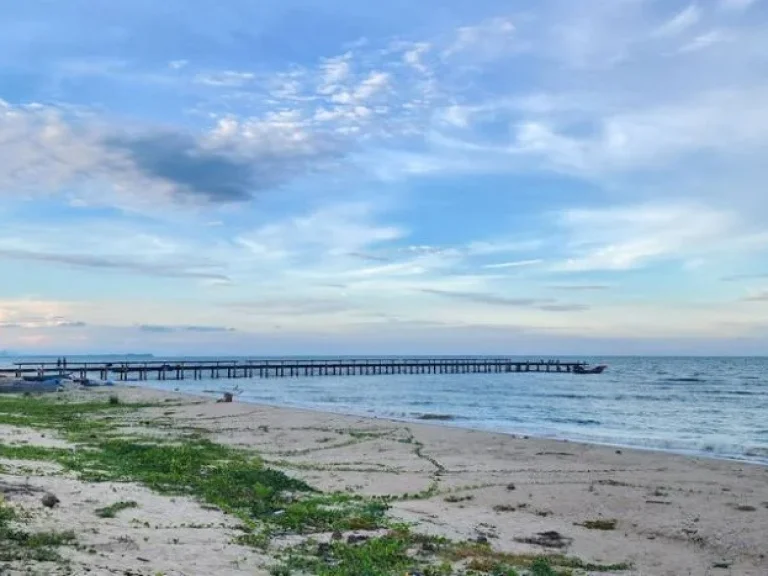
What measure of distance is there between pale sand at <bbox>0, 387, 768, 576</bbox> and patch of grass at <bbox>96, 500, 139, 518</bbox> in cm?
14

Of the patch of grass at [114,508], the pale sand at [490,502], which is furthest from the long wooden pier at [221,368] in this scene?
the patch of grass at [114,508]

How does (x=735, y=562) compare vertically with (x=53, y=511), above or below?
below

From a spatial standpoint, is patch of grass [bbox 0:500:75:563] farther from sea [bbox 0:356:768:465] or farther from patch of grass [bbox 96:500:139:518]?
sea [bbox 0:356:768:465]

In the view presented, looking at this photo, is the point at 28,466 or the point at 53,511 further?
the point at 28,466

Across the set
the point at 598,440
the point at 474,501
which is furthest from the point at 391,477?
the point at 598,440

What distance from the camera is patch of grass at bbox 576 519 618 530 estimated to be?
38.3 feet

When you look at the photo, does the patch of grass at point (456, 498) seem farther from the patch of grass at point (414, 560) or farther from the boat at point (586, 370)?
the boat at point (586, 370)

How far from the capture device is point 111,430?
23.5 meters

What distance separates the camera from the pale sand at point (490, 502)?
856cm

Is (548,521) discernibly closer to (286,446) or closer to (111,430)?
(286,446)

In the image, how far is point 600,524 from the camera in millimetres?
11867

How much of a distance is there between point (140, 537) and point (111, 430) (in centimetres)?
1617

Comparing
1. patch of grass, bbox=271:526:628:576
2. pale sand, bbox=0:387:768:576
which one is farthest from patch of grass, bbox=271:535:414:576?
pale sand, bbox=0:387:768:576

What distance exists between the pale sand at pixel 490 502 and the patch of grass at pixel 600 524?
0.52 ft
